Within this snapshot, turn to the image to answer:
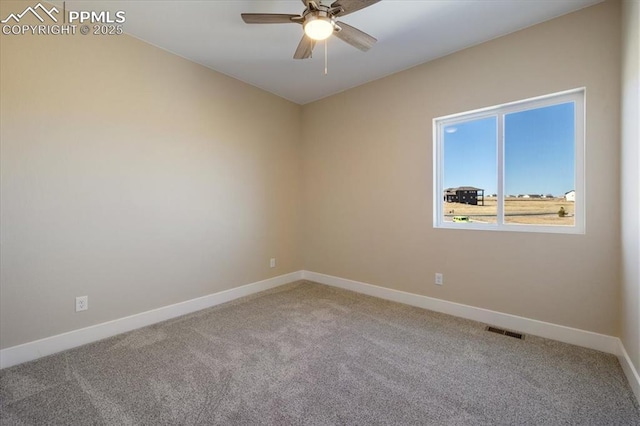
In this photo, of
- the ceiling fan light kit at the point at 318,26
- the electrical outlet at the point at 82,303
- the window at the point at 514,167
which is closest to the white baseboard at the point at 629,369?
the window at the point at 514,167

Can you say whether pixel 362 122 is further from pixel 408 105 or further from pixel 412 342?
pixel 412 342

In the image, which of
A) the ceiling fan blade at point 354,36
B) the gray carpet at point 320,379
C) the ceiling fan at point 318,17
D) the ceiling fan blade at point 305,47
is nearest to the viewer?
the gray carpet at point 320,379

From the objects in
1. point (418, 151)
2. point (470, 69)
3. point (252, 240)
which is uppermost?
point (470, 69)

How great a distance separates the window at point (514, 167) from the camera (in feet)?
7.72

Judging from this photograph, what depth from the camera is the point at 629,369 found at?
177cm

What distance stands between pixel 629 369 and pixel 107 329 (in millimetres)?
3917

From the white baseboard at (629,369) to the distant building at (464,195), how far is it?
148 centimetres

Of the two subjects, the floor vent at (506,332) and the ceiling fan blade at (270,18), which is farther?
the floor vent at (506,332)

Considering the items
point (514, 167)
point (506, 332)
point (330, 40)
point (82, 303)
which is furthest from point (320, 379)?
point (330, 40)

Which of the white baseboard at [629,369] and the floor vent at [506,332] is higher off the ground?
the white baseboard at [629,369]

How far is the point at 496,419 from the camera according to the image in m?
1.48

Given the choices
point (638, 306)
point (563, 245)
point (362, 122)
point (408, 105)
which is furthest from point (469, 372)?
point (362, 122)

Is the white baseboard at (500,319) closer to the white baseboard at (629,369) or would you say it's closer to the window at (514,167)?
the white baseboard at (629,369)

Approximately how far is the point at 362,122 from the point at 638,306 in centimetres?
294
